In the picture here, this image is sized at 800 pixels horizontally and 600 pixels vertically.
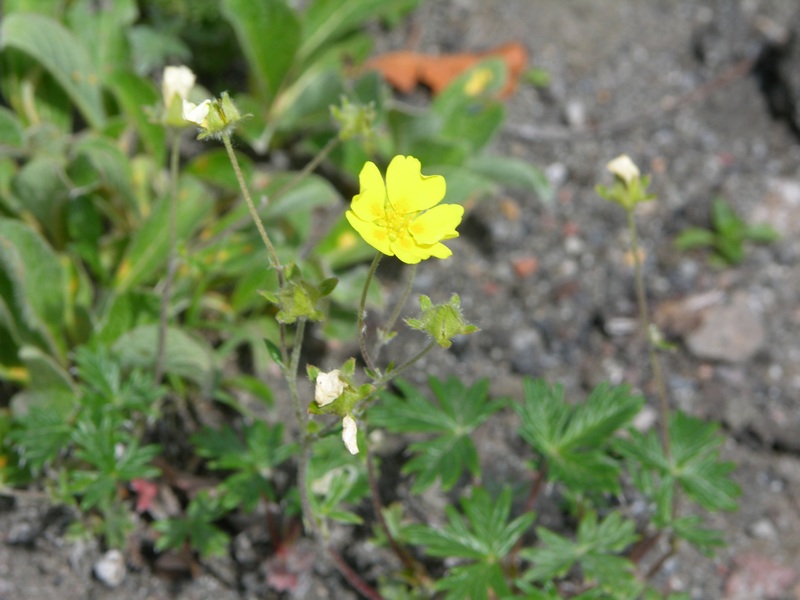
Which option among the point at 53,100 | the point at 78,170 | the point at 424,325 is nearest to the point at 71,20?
the point at 53,100

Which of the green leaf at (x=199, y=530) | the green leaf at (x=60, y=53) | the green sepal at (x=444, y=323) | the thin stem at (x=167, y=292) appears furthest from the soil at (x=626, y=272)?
the green leaf at (x=60, y=53)

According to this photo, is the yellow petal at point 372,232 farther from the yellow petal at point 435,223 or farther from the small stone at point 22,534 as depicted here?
the small stone at point 22,534

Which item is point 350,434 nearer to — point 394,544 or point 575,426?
point 394,544

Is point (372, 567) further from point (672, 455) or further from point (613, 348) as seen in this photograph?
point (613, 348)

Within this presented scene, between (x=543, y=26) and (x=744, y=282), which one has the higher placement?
(x=543, y=26)

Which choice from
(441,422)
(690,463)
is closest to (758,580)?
(690,463)
